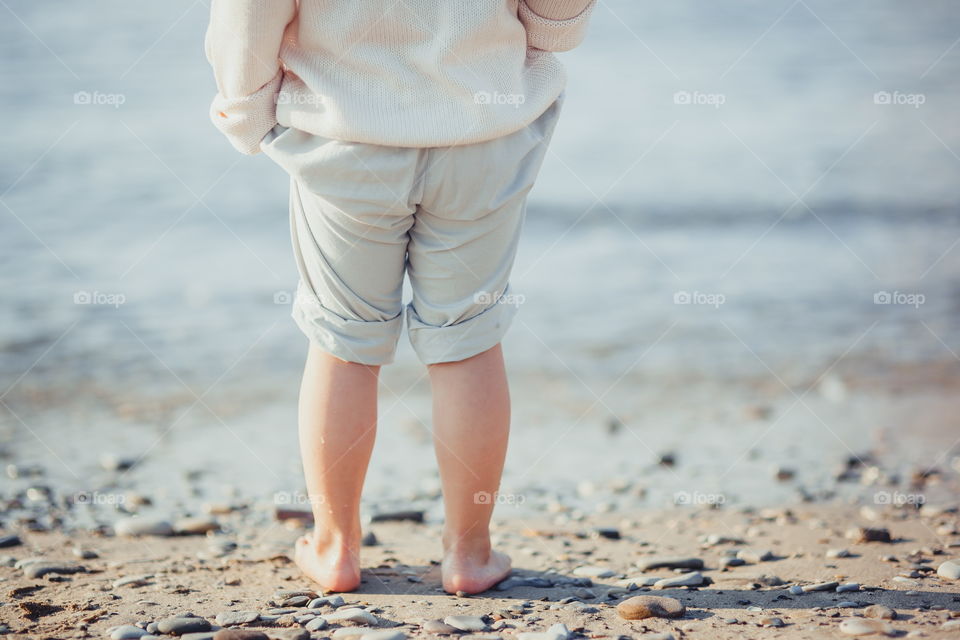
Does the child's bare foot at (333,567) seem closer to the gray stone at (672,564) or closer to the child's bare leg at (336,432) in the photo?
the child's bare leg at (336,432)

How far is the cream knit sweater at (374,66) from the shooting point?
207 cm

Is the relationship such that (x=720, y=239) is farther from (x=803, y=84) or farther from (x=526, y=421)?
(x=803, y=84)

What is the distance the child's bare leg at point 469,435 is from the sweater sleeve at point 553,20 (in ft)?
2.55

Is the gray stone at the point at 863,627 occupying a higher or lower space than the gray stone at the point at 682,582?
lower

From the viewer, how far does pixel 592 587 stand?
8.39ft

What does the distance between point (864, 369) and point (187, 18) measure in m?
10.4

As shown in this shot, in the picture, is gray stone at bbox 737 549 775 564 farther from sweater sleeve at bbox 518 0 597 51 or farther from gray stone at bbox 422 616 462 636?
sweater sleeve at bbox 518 0 597 51

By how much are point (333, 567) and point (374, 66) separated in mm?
1286

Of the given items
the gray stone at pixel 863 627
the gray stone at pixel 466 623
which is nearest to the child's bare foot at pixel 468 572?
the gray stone at pixel 466 623

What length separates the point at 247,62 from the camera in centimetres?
208

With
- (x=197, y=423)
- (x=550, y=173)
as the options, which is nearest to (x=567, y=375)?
(x=197, y=423)

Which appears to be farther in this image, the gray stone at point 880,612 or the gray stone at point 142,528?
the gray stone at point 142,528

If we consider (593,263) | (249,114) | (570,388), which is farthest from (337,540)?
(593,263)

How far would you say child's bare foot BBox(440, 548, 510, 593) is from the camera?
8.08ft
